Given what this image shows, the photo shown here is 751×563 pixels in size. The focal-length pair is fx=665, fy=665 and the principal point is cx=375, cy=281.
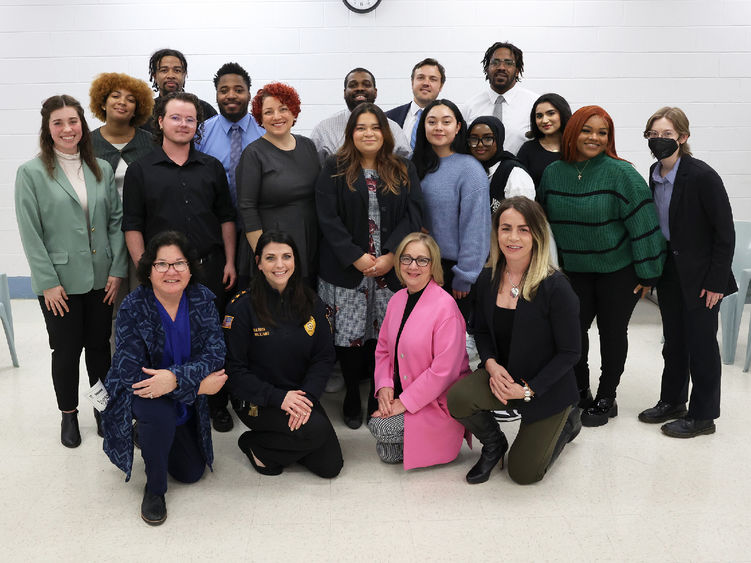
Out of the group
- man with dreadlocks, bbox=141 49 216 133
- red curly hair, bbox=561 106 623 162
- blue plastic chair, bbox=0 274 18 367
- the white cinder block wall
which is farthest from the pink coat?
the white cinder block wall

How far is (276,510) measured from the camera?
232 centimetres

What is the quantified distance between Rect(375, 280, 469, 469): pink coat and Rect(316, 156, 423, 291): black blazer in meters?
0.34

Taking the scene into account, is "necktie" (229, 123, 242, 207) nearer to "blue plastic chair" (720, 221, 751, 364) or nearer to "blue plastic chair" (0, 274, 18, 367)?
"blue plastic chair" (0, 274, 18, 367)

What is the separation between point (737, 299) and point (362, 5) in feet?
10.4

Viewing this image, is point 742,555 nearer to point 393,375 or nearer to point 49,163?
point 393,375

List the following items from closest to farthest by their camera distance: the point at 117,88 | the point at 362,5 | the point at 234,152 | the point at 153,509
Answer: the point at 153,509, the point at 117,88, the point at 234,152, the point at 362,5

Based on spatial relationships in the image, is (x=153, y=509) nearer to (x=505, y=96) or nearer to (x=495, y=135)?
(x=495, y=135)

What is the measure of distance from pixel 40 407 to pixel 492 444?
7.16ft

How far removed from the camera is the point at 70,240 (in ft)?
8.75

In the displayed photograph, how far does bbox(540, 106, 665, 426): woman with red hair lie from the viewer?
2746 mm

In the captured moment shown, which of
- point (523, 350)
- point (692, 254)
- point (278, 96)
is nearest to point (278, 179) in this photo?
point (278, 96)

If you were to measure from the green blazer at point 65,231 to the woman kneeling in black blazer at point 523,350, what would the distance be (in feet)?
4.99

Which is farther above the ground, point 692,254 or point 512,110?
point 512,110

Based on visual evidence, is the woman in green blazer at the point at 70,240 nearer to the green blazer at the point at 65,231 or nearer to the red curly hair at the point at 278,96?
the green blazer at the point at 65,231
